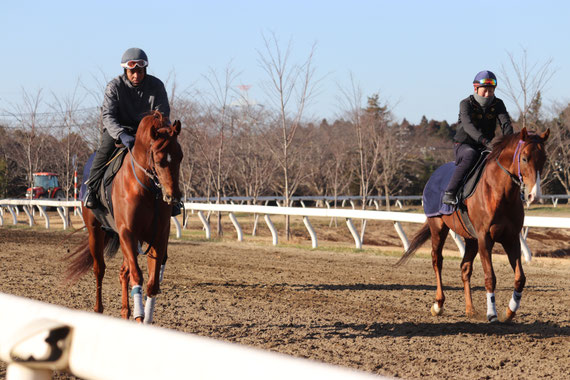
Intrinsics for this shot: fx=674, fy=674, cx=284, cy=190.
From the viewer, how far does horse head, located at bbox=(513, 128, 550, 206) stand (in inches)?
273

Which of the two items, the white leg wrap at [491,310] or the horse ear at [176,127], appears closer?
the horse ear at [176,127]

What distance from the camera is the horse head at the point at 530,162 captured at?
22.7 feet

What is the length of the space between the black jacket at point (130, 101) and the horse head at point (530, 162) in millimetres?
3740

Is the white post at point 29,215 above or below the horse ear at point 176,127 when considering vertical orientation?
below

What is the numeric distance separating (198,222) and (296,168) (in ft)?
25.5

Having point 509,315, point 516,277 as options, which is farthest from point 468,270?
point 509,315

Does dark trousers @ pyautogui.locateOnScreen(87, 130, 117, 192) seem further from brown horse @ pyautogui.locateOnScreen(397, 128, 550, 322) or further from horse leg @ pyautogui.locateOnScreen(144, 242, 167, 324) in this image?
brown horse @ pyautogui.locateOnScreen(397, 128, 550, 322)

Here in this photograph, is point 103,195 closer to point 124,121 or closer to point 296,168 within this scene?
point 124,121

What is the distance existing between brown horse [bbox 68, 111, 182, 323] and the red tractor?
34.2 m

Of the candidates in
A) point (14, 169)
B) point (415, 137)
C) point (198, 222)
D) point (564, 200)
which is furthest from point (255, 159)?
point (415, 137)

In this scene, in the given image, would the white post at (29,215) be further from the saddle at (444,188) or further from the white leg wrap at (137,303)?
the white leg wrap at (137,303)

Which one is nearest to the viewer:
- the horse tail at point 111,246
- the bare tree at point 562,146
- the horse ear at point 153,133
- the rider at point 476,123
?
the horse ear at point 153,133

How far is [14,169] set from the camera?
44969 mm

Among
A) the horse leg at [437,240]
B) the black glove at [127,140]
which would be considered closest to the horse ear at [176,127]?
the black glove at [127,140]
